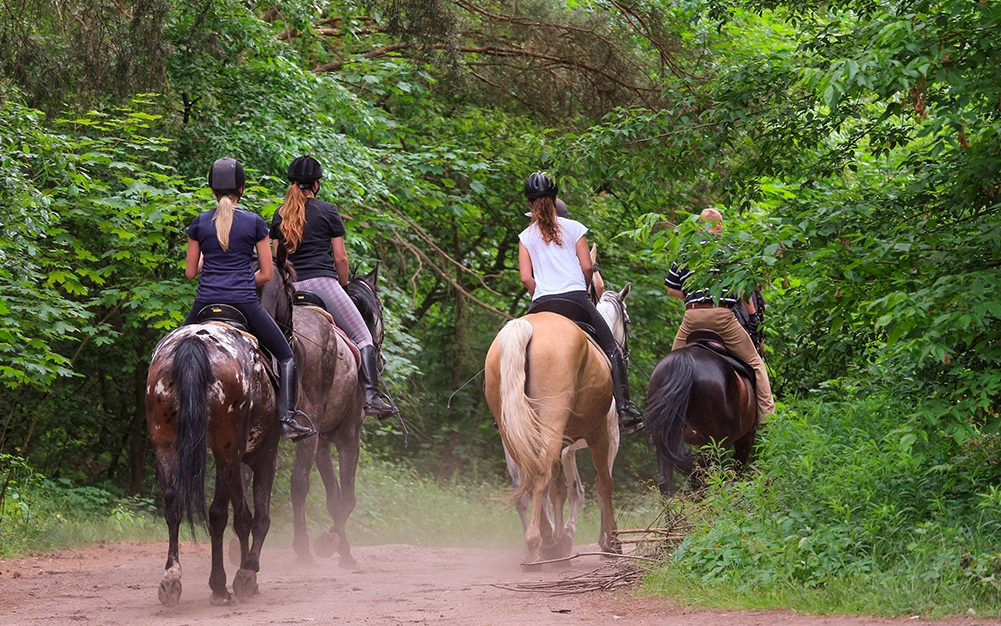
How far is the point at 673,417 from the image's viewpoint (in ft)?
30.2

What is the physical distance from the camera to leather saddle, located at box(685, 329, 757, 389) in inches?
386

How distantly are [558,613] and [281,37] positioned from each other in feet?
39.3

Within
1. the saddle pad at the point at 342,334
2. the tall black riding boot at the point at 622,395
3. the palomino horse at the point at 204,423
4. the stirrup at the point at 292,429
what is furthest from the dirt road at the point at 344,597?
the saddle pad at the point at 342,334

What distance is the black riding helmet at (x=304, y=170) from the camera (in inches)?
396

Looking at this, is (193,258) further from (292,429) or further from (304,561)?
(304,561)

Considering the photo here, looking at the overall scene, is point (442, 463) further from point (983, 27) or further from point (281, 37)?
point (983, 27)

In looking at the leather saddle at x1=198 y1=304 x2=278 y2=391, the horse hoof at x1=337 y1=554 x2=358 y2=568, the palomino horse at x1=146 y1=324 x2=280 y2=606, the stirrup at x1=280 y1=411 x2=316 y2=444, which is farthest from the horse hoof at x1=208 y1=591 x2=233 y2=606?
the horse hoof at x1=337 y1=554 x2=358 y2=568

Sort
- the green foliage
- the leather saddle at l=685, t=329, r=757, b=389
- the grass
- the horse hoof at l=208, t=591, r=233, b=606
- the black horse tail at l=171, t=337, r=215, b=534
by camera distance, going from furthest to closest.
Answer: the grass < the green foliage < the leather saddle at l=685, t=329, r=757, b=389 < the horse hoof at l=208, t=591, r=233, b=606 < the black horse tail at l=171, t=337, r=215, b=534

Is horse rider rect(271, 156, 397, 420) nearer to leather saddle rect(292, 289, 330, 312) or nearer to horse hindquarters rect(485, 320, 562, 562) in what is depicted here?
leather saddle rect(292, 289, 330, 312)

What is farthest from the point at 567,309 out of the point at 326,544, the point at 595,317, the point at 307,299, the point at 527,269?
the point at 326,544

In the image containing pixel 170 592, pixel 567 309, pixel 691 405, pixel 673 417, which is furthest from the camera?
pixel 691 405

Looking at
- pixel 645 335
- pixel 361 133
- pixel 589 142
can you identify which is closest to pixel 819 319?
pixel 589 142

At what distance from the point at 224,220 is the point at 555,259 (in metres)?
2.69

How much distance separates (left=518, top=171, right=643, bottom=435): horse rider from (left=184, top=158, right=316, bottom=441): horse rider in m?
2.20
